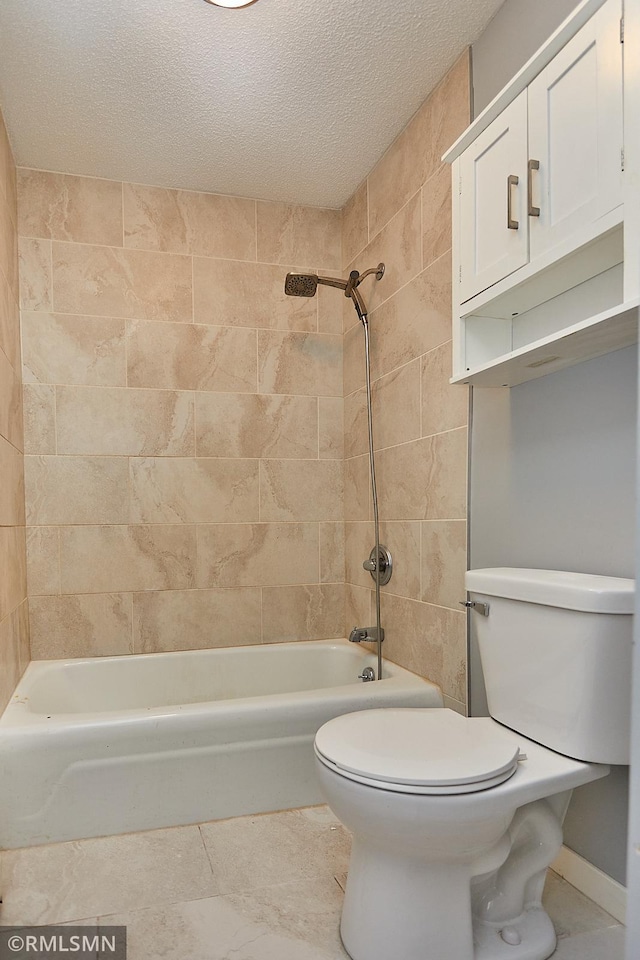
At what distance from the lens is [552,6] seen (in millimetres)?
1687

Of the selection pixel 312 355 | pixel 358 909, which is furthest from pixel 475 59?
pixel 358 909

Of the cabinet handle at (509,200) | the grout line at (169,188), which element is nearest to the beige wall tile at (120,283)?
the grout line at (169,188)

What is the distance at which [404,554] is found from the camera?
2.46m

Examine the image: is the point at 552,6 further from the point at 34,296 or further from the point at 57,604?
the point at 57,604

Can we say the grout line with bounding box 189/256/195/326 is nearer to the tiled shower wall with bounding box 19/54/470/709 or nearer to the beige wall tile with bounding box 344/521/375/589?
the tiled shower wall with bounding box 19/54/470/709

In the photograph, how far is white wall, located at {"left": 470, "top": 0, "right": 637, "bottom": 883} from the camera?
1.51 m

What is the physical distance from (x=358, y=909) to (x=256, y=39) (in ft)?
7.33

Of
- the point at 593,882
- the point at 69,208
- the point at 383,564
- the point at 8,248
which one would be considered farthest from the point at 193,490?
the point at 593,882

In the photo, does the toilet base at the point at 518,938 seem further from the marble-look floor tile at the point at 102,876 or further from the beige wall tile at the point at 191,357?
the beige wall tile at the point at 191,357

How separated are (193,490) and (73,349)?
28.9 inches

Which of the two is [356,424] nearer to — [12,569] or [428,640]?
[428,640]

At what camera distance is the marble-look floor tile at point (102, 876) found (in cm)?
159

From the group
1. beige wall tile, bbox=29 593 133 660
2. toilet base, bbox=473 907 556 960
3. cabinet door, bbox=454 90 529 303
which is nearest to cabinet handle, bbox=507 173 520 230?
cabinet door, bbox=454 90 529 303

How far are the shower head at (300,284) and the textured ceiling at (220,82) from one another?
1.45 ft
